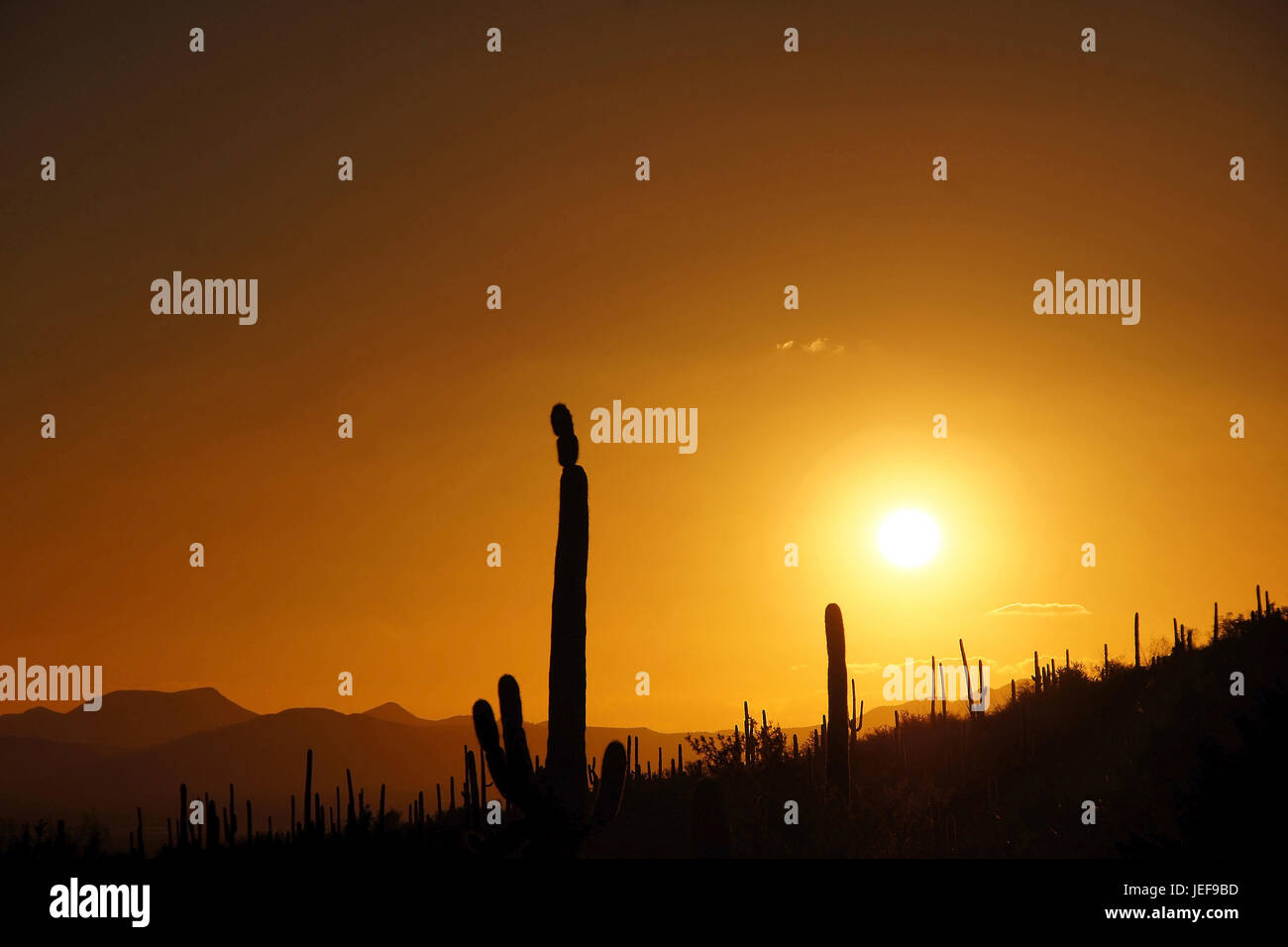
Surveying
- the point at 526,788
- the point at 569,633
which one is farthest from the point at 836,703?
the point at 526,788

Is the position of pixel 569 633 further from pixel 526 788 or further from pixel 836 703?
pixel 836 703

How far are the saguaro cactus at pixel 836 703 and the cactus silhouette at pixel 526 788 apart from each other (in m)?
10.1

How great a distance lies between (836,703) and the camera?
2827cm

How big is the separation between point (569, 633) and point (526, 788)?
346 centimetres

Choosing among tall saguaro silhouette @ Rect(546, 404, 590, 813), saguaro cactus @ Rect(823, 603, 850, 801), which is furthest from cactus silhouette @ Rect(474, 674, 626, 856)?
saguaro cactus @ Rect(823, 603, 850, 801)

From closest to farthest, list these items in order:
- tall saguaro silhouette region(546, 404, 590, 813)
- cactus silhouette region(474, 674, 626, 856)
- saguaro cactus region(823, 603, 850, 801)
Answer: cactus silhouette region(474, 674, 626, 856), tall saguaro silhouette region(546, 404, 590, 813), saguaro cactus region(823, 603, 850, 801)

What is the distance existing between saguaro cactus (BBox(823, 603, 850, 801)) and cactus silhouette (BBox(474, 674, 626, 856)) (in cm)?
1013

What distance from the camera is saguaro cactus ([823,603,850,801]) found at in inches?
1072

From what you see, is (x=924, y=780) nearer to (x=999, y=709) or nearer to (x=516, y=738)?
(x=999, y=709)

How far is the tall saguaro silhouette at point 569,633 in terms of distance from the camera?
19.1m

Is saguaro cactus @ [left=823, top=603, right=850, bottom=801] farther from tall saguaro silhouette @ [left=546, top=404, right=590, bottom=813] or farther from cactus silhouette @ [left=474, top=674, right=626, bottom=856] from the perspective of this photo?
cactus silhouette @ [left=474, top=674, right=626, bottom=856]
